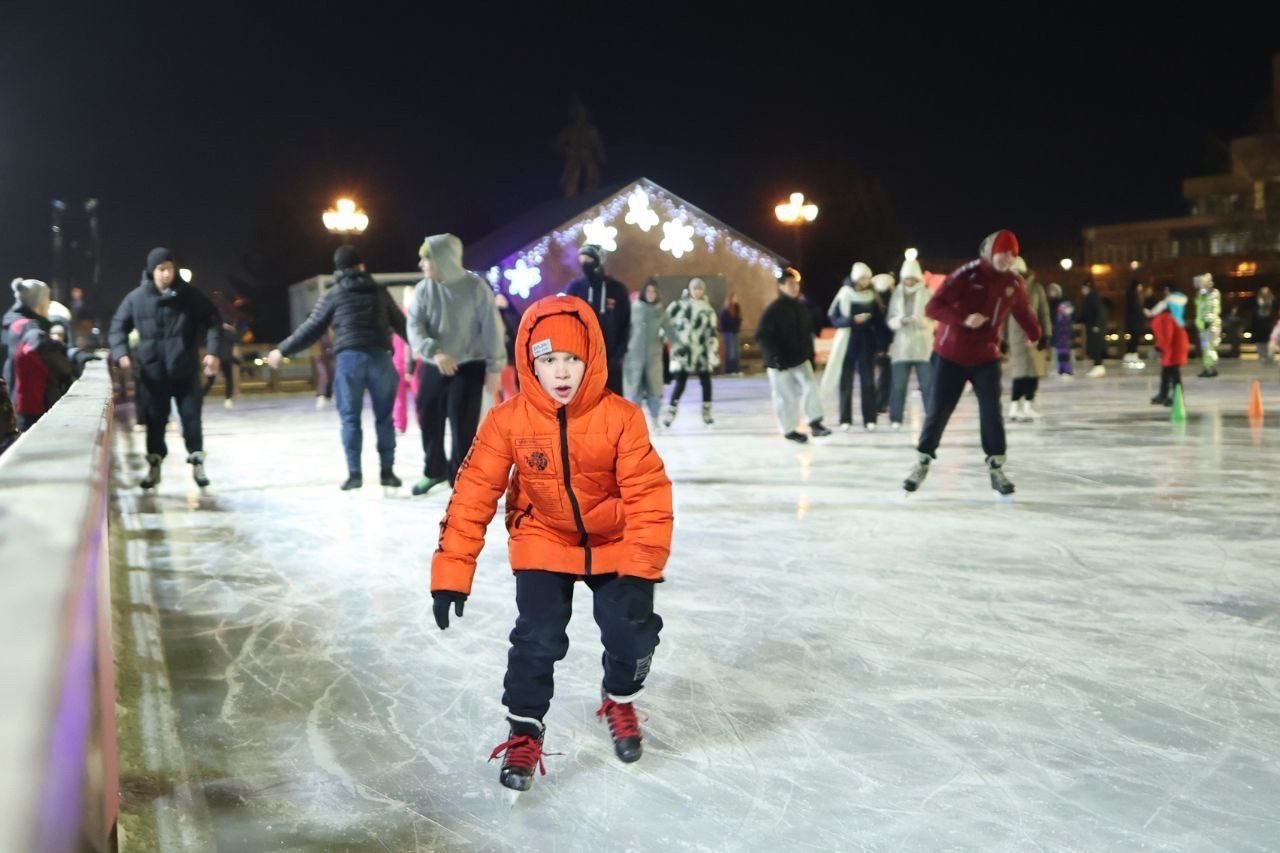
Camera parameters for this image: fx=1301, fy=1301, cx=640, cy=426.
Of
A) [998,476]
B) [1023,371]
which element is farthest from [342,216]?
[998,476]

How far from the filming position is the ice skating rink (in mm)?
2465

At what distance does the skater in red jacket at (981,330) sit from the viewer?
644cm

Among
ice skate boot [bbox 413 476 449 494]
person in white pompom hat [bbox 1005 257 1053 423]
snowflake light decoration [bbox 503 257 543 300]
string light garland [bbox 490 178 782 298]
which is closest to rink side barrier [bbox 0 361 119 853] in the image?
ice skate boot [bbox 413 476 449 494]

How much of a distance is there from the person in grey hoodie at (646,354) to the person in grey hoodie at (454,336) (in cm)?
420

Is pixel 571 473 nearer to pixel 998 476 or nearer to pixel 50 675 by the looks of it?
pixel 50 675

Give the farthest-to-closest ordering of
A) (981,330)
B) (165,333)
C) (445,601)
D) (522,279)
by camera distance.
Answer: (522,279), (165,333), (981,330), (445,601)

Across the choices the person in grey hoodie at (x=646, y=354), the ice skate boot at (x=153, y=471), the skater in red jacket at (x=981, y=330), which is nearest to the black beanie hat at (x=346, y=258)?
the ice skate boot at (x=153, y=471)

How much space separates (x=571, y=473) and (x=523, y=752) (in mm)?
582

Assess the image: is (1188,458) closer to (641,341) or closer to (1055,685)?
(641,341)

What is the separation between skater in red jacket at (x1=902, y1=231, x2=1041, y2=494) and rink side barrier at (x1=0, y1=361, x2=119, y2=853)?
5079 mm

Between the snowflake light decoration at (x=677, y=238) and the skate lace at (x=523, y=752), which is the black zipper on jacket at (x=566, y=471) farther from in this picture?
the snowflake light decoration at (x=677, y=238)

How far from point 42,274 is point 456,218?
4995 centimetres

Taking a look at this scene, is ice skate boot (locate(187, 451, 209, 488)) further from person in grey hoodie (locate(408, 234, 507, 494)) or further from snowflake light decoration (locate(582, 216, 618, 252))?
snowflake light decoration (locate(582, 216, 618, 252))

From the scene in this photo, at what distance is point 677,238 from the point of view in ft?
95.8
